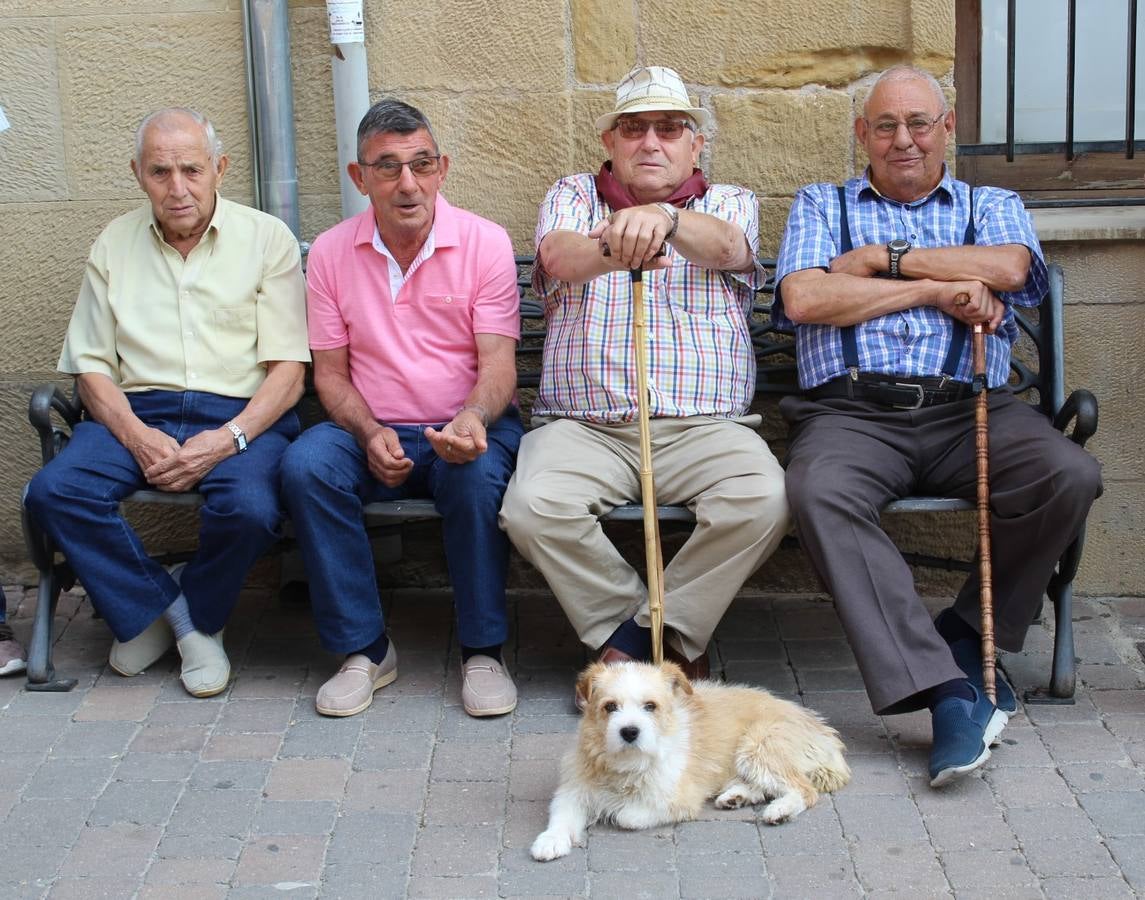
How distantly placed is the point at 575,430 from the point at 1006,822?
1676 millimetres

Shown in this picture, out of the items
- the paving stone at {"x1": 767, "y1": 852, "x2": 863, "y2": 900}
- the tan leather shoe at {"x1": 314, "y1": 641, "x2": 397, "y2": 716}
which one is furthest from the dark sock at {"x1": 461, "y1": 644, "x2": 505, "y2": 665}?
the paving stone at {"x1": 767, "y1": 852, "x2": 863, "y2": 900}

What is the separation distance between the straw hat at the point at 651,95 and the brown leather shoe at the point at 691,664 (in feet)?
5.24

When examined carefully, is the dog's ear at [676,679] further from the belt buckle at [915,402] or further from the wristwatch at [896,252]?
the wristwatch at [896,252]

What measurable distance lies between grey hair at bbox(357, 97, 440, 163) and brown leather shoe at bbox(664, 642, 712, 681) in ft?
5.35

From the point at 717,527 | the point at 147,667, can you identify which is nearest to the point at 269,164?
the point at 147,667

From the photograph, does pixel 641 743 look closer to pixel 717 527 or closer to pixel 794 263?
pixel 717 527

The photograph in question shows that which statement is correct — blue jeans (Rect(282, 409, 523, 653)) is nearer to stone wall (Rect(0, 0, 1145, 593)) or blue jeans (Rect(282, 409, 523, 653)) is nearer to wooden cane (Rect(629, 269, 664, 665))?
wooden cane (Rect(629, 269, 664, 665))

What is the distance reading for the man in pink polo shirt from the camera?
419cm

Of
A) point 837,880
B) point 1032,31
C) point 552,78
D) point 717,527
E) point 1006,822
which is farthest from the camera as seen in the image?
point 1032,31

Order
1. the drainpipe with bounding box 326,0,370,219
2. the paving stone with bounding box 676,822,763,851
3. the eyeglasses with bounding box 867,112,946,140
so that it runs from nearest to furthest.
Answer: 1. the paving stone with bounding box 676,822,763,851
2. the eyeglasses with bounding box 867,112,946,140
3. the drainpipe with bounding box 326,0,370,219

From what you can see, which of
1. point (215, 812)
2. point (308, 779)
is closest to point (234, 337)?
point (308, 779)

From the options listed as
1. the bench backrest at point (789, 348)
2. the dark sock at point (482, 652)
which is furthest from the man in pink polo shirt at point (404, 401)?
the bench backrest at point (789, 348)

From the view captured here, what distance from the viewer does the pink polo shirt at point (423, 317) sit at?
14.6 feet

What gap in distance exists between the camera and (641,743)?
327 cm
